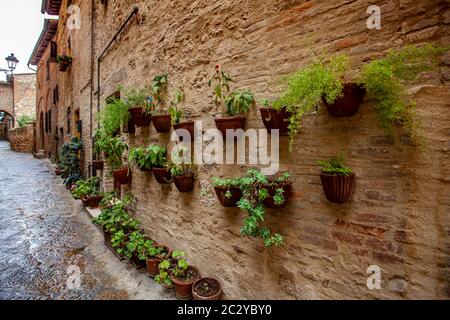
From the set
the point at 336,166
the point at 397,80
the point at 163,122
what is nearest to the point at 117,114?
the point at 163,122

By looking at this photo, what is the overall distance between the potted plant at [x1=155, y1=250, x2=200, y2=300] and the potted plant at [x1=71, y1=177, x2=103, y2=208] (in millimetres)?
3547

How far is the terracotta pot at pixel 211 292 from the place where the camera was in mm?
2475

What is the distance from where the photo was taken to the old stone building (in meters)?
1.42

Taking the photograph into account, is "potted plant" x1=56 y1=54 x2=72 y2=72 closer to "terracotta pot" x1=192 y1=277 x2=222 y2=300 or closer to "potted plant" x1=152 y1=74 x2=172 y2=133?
"potted plant" x1=152 y1=74 x2=172 y2=133

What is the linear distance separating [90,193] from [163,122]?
4040mm

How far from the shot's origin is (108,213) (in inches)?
162

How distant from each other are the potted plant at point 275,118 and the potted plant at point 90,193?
5.19 meters

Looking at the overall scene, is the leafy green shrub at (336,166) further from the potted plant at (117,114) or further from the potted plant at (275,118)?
the potted plant at (117,114)

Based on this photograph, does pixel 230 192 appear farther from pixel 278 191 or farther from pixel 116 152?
pixel 116 152

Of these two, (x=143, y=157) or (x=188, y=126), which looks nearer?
(x=188, y=126)

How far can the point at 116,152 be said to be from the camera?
4.23m

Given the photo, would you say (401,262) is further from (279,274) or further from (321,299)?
(279,274)

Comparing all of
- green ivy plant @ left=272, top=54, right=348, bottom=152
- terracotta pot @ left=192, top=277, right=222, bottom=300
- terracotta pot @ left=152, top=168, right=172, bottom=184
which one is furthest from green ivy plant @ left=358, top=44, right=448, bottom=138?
terracotta pot @ left=152, top=168, right=172, bottom=184
